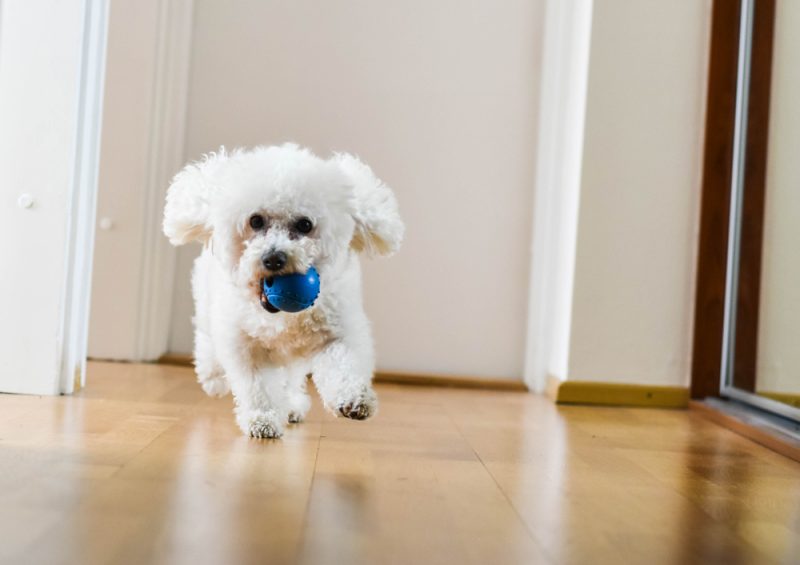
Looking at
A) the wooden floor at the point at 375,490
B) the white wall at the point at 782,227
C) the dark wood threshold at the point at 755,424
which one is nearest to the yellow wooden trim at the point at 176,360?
the wooden floor at the point at 375,490

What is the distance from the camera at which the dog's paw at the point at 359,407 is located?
169 cm

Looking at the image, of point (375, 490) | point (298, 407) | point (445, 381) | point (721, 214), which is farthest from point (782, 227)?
point (375, 490)

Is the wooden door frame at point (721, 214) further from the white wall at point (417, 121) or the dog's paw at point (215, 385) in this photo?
the dog's paw at point (215, 385)

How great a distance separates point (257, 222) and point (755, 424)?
→ 4.10ft

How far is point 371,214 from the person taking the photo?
73.4 inches

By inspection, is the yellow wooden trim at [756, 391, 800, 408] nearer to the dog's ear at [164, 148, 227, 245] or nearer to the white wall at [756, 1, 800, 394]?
the white wall at [756, 1, 800, 394]

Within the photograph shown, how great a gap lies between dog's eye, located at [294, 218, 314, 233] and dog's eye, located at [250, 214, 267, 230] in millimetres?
60

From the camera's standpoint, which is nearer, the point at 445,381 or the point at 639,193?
the point at 639,193

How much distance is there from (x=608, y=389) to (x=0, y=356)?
5.17 feet

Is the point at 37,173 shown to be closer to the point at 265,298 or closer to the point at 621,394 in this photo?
the point at 265,298

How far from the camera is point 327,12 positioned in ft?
9.81

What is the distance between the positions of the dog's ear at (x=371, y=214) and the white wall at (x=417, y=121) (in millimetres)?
1063

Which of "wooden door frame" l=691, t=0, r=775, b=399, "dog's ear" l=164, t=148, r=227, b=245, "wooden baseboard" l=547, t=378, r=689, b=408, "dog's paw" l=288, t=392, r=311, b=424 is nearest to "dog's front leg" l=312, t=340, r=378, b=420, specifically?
"dog's paw" l=288, t=392, r=311, b=424

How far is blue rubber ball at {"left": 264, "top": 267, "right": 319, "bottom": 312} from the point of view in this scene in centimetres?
167
